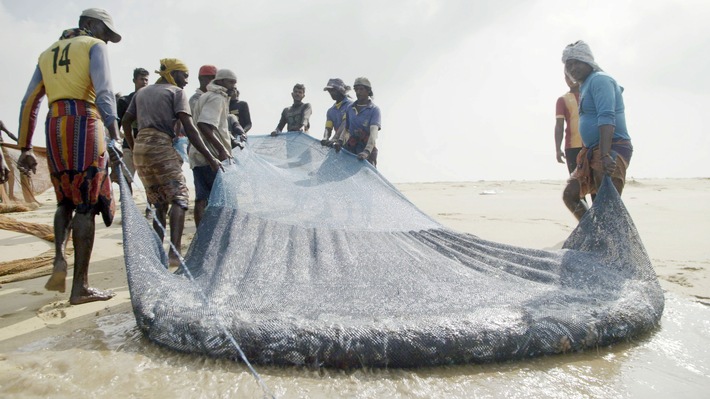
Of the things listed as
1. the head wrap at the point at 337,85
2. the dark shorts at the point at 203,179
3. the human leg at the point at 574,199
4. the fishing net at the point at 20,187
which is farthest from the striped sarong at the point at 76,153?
the fishing net at the point at 20,187

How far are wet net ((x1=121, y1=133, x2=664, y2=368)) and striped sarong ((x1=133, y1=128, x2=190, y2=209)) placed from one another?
0.45m

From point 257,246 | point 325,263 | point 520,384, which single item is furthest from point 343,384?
point 257,246

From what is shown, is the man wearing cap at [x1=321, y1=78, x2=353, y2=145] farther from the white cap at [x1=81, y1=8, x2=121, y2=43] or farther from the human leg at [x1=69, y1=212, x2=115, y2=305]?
the human leg at [x1=69, y1=212, x2=115, y2=305]

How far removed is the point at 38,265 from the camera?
3.44 meters

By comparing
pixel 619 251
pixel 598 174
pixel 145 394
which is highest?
pixel 598 174

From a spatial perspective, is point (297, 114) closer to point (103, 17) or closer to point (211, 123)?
point (211, 123)

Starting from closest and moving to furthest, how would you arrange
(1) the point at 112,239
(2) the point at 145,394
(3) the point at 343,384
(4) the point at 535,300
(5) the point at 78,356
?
(2) the point at 145,394 < (3) the point at 343,384 < (5) the point at 78,356 < (4) the point at 535,300 < (1) the point at 112,239

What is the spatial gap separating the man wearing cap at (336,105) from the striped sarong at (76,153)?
3.41m

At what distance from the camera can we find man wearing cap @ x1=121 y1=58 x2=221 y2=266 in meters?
3.32

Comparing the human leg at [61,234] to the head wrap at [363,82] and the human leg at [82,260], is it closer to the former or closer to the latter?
the human leg at [82,260]

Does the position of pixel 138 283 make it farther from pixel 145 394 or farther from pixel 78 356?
pixel 145 394

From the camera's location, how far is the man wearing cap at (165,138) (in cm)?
332

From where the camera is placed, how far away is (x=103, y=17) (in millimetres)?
2752

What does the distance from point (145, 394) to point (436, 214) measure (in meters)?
5.71
